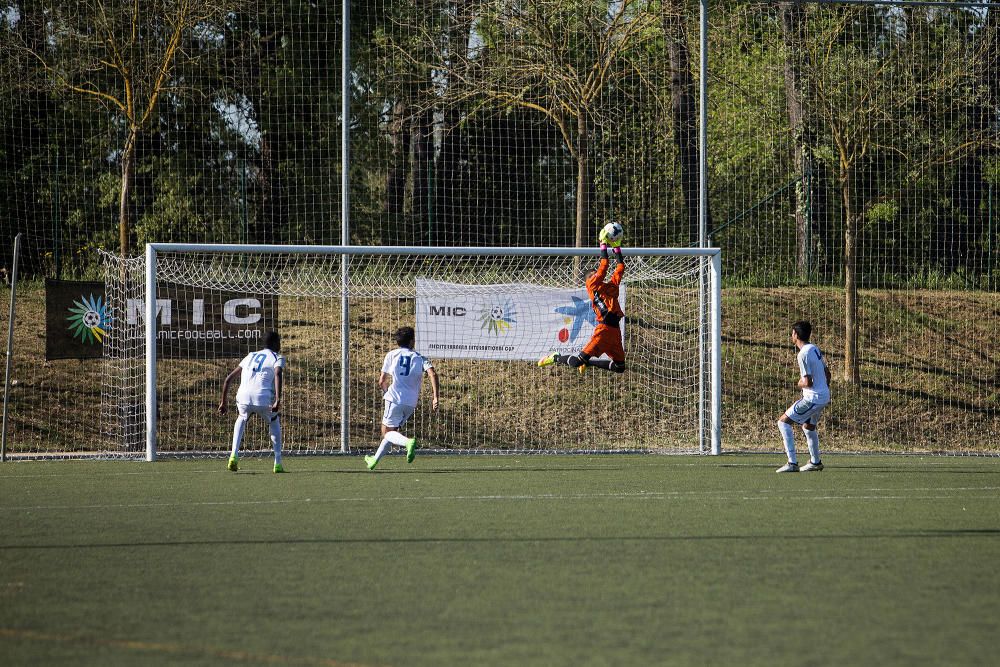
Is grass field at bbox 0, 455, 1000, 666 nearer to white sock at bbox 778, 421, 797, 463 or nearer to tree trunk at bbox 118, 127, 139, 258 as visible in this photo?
white sock at bbox 778, 421, 797, 463

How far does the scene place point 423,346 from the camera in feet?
58.2

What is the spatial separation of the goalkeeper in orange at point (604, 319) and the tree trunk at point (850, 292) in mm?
8496

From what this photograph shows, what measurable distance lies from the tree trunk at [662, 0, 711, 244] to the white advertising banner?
119 inches

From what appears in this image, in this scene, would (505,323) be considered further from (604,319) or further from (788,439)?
(604,319)

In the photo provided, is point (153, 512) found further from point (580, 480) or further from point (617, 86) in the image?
point (617, 86)

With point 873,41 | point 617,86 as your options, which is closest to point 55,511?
point 617,86

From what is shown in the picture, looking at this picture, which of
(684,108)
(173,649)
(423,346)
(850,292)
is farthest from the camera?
(684,108)

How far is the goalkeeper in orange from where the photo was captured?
12.2 metres

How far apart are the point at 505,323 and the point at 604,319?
545 centimetres

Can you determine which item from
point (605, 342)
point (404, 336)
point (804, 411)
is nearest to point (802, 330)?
point (804, 411)

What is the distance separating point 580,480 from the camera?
13203 millimetres

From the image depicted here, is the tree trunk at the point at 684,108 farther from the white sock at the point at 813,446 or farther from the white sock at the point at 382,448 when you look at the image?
the white sock at the point at 382,448

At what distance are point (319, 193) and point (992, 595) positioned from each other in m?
18.1

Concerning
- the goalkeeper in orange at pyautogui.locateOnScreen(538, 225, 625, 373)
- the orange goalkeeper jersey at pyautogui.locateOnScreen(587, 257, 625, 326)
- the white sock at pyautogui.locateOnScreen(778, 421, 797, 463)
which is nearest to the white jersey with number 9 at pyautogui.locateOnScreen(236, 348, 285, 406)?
the goalkeeper in orange at pyautogui.locateOnScreen(538, 225, 625, 373)
